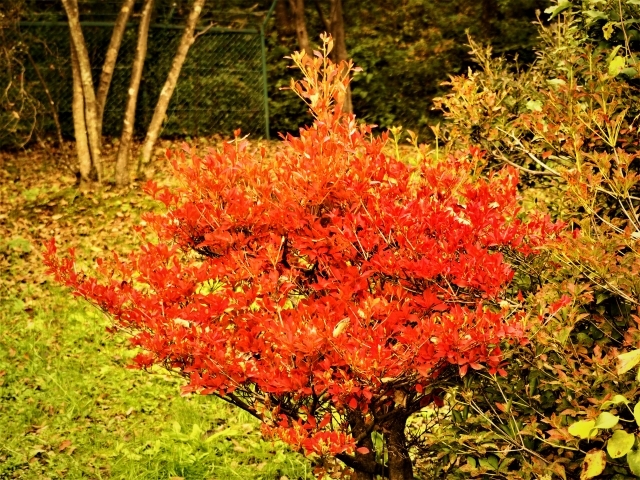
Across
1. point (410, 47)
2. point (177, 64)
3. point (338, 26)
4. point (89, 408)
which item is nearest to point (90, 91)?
point (177, 64)

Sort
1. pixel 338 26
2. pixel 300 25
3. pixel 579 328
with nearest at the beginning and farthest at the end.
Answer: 1. pixel 579 328
2. pixel 300 25
3. pixel 338 26

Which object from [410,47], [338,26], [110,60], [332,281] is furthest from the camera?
[410,47]

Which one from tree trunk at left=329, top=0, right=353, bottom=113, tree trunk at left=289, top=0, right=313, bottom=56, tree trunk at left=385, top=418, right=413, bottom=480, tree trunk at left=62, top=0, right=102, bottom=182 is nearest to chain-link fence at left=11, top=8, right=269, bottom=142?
tree trunk at left=289, top=0, right=313, bottom=56

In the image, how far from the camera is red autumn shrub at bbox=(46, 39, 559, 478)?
2797 mm

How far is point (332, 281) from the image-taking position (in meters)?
3.11

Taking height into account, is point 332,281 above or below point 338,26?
above

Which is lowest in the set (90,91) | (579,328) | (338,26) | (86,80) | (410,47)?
(410,47)

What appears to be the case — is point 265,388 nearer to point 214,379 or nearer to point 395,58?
point 214,379

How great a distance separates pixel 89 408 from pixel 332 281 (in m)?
3.31

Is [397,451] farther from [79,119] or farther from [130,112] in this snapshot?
[79,119]

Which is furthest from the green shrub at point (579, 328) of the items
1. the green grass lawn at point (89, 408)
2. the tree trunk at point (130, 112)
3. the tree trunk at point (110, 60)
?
the tree trunk at point (110, 60)

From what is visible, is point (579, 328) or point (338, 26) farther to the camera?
point (338, 26)

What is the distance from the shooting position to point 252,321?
3.30m

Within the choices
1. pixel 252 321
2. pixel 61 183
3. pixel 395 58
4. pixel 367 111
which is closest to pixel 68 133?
pixel 61 183
